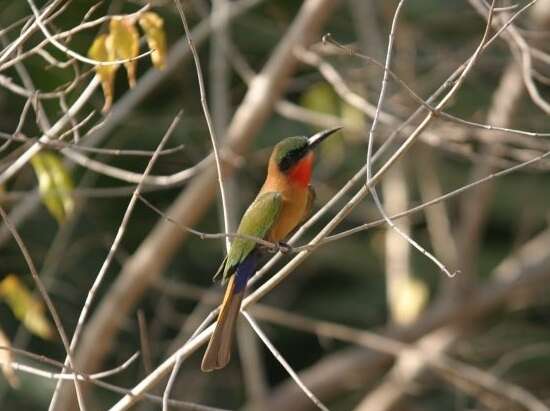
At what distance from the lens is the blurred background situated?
19.6ft

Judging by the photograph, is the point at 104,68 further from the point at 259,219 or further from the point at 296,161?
the point at 296,161

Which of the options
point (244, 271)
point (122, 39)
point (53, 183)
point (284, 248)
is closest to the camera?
point (122, 39)

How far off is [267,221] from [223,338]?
0.65m

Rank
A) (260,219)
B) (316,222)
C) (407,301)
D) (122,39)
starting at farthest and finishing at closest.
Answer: (316,222) < (407,301) < (260,219) < (122,39)

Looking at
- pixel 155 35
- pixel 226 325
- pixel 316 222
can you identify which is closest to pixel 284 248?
pixel 226 325

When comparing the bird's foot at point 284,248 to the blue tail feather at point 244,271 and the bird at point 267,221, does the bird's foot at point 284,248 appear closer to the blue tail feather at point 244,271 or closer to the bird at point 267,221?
the bird at point 267,221

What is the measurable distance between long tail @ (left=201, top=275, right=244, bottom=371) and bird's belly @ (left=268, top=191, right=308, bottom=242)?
1.57 ft

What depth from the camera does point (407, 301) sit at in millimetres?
7035

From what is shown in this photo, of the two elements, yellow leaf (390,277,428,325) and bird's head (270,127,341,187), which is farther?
yellow leaf (390,277,428,325)

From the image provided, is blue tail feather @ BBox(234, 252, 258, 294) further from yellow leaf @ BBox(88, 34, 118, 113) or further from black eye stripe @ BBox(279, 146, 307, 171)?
yellow leaf @ BBox(88, 34, 118, 113)

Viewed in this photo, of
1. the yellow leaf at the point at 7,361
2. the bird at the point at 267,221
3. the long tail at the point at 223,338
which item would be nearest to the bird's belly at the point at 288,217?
the bird at the point at 267,221

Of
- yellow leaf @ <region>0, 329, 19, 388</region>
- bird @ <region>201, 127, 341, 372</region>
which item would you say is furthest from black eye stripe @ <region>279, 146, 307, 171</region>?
yellow leaf @ <region>0, 329, 19, 388</region>

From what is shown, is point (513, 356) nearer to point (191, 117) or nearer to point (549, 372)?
point (549, 372)

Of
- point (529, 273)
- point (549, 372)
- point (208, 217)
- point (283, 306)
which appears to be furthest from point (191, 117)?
point (549, 372)
